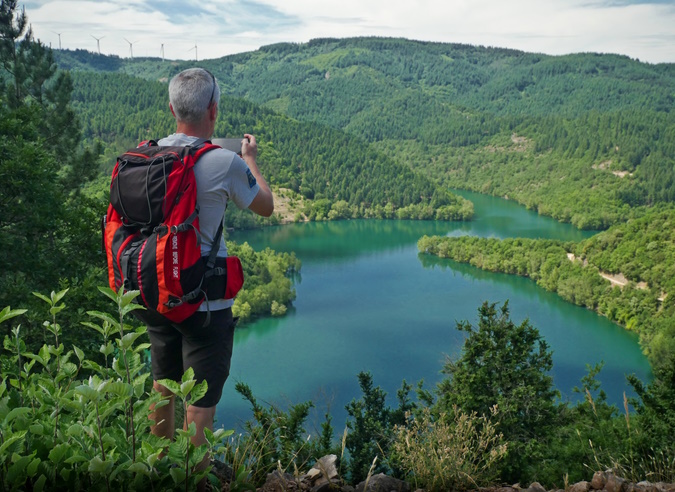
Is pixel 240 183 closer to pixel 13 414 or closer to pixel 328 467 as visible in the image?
pixel 13 414

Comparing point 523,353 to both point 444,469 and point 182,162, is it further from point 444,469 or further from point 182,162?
point 182,162

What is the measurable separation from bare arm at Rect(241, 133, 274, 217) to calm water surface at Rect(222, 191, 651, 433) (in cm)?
1164

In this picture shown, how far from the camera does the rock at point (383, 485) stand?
2958 millimetres

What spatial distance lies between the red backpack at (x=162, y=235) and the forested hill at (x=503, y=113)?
68907mm

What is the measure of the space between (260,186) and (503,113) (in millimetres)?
157001

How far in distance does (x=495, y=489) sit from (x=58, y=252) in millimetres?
8154

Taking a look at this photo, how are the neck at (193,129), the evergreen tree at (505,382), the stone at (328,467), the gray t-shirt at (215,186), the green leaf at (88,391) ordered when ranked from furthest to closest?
the evergreen tree at (505,382) → the stone at (328,467) → the neck at (193,129) → the gray t-shirt at (215,186) → the green leaf at (88,391)

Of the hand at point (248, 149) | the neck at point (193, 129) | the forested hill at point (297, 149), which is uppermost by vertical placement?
the neck at point (193, 129)

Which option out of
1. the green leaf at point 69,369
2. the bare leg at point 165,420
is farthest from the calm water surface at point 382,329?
the green leaf at point 69,369

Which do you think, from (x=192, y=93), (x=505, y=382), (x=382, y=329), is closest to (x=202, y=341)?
(x=192, y=93)

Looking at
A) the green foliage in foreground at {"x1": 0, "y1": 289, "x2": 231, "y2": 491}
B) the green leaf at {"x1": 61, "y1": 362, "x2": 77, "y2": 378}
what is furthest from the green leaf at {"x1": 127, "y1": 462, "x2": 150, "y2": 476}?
the green leaf at {"x1": 61, "y1": 362, "x2": 77, "y2": 378}

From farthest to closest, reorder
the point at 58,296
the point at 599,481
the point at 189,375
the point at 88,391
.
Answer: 1. the point at 599,481
2. the point at 58,296
3. the point at 189,375
4. the point at 88,391

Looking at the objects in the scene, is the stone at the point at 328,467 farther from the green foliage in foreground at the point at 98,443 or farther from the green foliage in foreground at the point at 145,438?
the green foliage in foreground at the point at 98,443

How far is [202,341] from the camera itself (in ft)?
7.97
